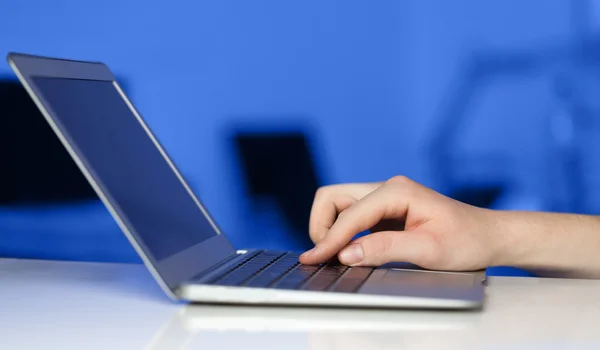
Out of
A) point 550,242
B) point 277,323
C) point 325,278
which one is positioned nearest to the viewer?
point 277,323

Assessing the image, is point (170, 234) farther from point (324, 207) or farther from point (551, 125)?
point (551, 125)

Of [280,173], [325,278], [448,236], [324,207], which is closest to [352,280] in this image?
[325,278]

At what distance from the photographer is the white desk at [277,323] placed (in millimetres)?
685

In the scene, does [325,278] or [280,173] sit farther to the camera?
[280,173]

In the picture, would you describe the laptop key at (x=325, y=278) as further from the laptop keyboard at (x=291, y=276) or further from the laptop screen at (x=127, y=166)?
the laptop screen at (x=127, y=166)

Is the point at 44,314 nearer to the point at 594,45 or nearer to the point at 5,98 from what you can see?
the point at 5,98

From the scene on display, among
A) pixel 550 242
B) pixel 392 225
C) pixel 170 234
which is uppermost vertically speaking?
pixel 170 234

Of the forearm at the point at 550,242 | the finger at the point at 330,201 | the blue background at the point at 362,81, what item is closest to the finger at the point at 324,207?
the finger at the point at 330,201

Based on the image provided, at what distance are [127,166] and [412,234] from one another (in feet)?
1.08

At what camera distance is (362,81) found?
4.69ft

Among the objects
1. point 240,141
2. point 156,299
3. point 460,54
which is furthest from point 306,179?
point 156,299

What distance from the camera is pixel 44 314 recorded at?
2.61 ft

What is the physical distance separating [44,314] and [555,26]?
39.0 inches

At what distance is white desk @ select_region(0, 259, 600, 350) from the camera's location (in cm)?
69
